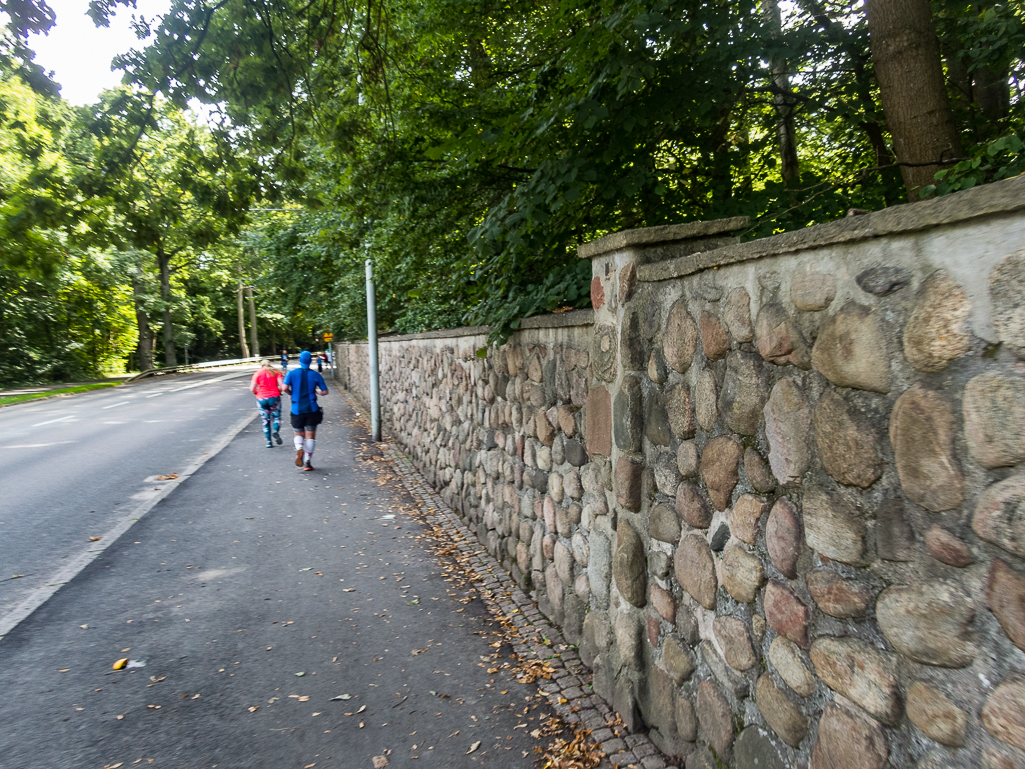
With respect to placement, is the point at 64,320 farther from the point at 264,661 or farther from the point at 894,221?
Answer: the point at 894,221

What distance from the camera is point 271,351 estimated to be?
80.6 metres

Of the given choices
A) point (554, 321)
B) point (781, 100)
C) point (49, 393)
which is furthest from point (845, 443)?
point (49, 393)

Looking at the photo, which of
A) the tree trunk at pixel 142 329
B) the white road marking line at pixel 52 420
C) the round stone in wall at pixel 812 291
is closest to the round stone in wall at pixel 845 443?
the round stone in wall at pixel 812 291

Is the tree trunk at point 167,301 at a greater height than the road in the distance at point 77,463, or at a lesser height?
greater

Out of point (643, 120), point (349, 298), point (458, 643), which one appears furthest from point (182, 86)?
point (349, 298)

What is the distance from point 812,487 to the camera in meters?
2.07

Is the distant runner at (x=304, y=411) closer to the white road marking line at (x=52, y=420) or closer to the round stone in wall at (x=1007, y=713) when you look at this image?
the white road marking line at (x=52, y=420)

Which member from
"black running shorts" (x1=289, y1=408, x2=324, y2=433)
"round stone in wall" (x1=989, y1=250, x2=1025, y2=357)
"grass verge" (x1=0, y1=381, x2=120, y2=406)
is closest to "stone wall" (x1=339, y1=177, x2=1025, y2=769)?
"round stone in wall" (x1=989, y1=250, x2=1025, y2=357)

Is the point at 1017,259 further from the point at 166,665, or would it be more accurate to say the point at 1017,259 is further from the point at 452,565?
the point at 452,565

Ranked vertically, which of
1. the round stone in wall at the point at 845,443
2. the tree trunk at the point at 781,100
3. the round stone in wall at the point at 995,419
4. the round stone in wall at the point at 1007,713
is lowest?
the round stone in wall at the point at 1007,713

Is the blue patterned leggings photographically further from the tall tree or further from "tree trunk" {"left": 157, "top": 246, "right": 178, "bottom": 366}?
"tree trunk" {"left": 157, "top": 246, "right": 178, "bottom": 366}

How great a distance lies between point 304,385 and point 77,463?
364cm

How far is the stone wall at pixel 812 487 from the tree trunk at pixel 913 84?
209cm

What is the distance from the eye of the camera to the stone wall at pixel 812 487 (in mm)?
1499
